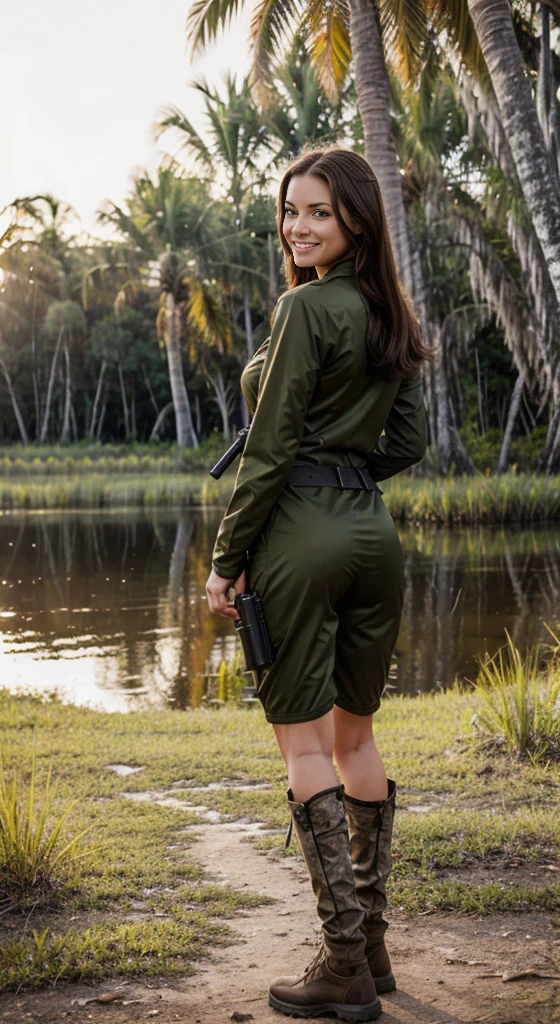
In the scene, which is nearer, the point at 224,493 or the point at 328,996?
the point at 328,996

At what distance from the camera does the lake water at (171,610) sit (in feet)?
28.8

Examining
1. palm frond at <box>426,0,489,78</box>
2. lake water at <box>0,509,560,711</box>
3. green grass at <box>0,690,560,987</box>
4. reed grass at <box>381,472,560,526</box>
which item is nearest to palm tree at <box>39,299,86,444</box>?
lake water at <box>0,509,560,711</box>

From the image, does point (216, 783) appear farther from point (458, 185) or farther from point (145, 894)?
point (458, 185)

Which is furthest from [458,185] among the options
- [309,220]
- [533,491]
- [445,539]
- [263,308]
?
[309,220]

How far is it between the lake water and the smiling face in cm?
539

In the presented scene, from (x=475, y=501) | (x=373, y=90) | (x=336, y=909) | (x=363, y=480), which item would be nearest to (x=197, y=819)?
(x=336, y=909)

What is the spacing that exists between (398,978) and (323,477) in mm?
1359

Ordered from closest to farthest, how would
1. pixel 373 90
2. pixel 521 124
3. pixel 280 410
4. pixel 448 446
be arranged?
pixel 280 410 → pixel 521 124 → pixel 373 90 → pixel 448 446

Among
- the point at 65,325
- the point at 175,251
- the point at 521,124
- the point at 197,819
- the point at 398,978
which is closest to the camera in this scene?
the point at 398,978

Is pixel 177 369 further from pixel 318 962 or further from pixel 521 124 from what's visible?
pixel 318 962

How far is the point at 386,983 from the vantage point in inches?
115

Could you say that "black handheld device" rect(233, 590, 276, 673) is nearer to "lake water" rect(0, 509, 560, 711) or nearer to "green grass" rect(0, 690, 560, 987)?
"green grass" rect(0, 690, 560, 987)

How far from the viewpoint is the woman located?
2701 millimetres

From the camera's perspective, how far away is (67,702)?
301 inches
